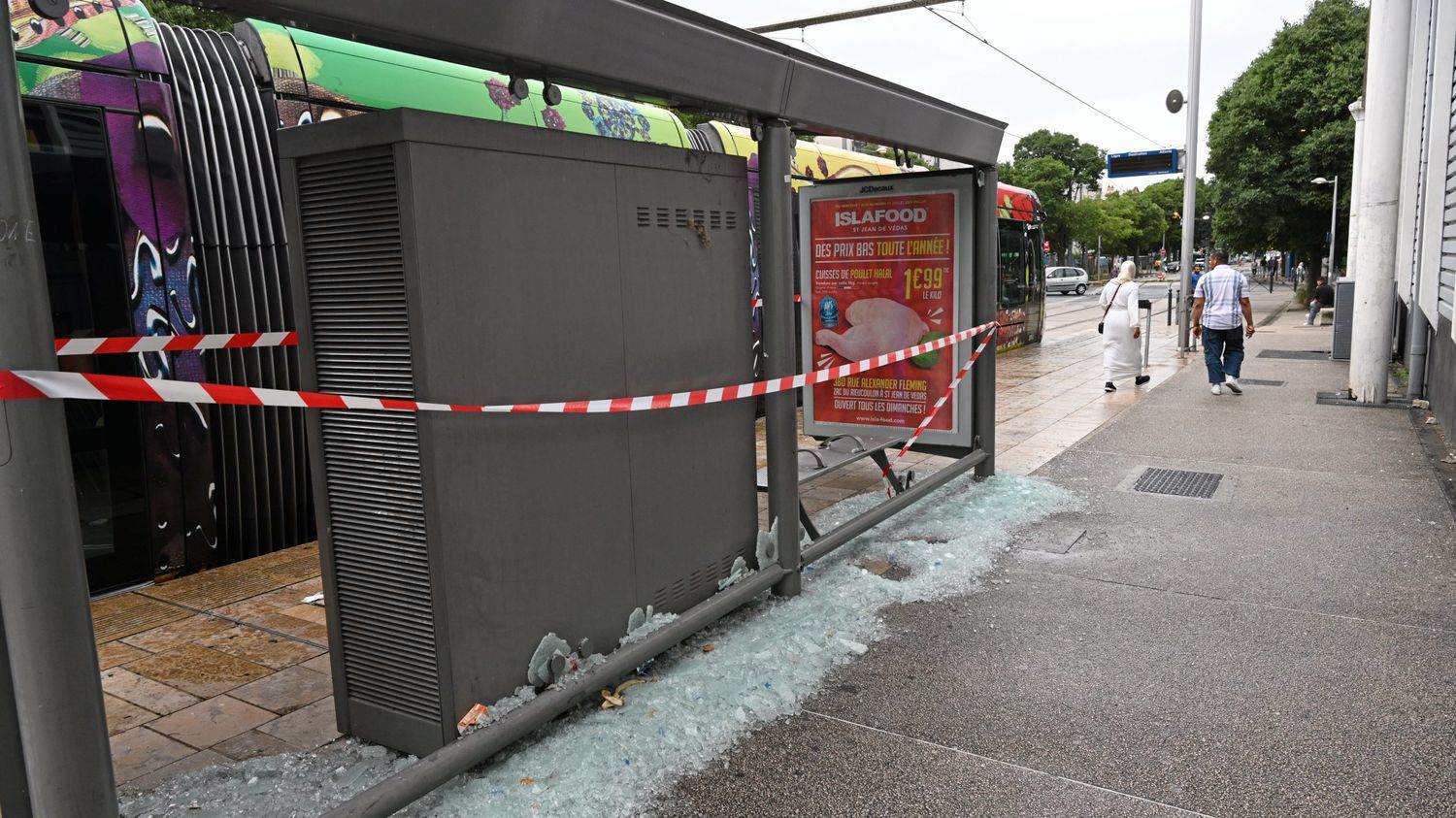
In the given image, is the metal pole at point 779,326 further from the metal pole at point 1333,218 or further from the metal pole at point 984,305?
the metal pole at point 1333,218

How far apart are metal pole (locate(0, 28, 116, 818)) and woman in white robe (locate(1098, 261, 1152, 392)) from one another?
12.3 m

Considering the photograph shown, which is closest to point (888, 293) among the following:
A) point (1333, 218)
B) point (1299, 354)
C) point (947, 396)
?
point (947, 396)

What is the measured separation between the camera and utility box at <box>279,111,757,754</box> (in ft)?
9.83

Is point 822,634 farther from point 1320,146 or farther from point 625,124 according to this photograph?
point 1320,146

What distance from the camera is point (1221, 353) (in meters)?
12.1

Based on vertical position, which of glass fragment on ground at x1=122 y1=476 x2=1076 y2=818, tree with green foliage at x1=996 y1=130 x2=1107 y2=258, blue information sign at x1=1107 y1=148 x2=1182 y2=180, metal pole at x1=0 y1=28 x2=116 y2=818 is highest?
tree with green foliage at x1=996 y1=130 x2=1107 y2=258

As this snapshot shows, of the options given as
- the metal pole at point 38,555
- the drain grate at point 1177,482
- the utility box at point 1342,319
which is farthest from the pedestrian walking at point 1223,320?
the metal pole at point 38,555

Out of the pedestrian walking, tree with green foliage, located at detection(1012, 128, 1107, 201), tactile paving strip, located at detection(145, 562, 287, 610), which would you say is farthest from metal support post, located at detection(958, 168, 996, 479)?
tree with green foliage, located at detection(1012, 128, 1107, 201)

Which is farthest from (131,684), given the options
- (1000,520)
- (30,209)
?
(1000,520)

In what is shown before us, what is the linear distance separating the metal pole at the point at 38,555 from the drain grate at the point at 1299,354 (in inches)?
683

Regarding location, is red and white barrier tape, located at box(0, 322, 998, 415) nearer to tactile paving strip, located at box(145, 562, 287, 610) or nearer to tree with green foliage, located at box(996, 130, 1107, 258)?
tactile paving strip, located at box(145, 562, 287, 610)

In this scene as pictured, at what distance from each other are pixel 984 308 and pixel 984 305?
2 centimetres

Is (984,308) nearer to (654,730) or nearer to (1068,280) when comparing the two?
(654,730)

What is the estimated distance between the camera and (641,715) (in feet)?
12.0
